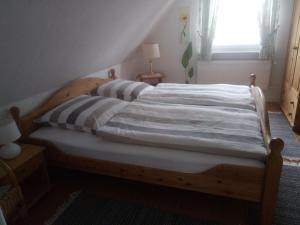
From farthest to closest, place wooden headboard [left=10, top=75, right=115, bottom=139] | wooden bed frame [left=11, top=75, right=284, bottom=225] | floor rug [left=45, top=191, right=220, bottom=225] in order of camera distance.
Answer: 1. wooden headboard [left=10, top=75, right=115, bottom=139]
2. floor rug [left=45, top=191, right=220, bottom=225]
3. wooden bed frame [left=11, top=75, right=284, bottom=225]

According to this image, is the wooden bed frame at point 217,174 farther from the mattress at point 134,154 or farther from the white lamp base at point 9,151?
Answer: the white lamp base at point 9,151

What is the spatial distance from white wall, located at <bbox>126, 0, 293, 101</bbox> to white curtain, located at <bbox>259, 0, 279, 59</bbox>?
5.0 inches

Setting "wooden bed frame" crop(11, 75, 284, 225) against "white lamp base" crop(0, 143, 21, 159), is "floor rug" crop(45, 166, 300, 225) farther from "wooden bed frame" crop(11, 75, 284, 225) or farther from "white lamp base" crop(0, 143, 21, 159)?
"white lamp base" crop(0, 143, 21, 159)

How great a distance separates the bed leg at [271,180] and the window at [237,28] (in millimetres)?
2984

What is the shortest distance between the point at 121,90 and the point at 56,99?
2.57 feet

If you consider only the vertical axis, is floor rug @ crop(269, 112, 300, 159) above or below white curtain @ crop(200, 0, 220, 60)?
below

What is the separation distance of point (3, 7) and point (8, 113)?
114cm

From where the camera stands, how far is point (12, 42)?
4.53ft

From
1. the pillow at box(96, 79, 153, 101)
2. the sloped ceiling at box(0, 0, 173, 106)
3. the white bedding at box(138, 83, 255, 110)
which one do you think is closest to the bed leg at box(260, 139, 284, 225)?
the white bedding at box(138, 83, 255, 110)

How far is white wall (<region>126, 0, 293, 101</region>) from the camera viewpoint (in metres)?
3.71

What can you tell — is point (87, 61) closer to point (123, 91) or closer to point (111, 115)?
point (123, 91)

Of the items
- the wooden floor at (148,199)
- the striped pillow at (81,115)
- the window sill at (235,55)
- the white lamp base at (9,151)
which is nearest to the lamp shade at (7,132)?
the white lamp base at (9,151)

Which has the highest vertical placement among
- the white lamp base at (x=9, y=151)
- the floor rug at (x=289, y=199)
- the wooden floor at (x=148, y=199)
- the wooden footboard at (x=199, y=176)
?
the white lamp base at (x=9, y=151)

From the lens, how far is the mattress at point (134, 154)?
1.58 meters
